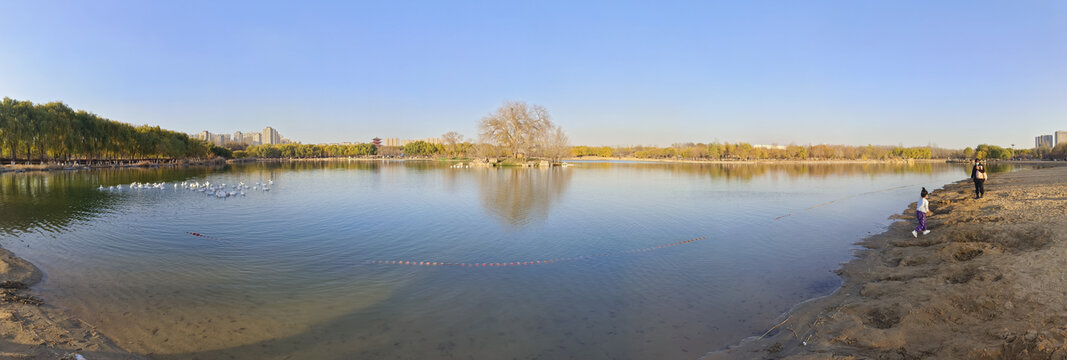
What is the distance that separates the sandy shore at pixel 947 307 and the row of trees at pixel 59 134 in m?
73.0

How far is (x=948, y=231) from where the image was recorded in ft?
37.9

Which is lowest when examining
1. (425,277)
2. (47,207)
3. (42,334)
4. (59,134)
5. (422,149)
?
(425,277)

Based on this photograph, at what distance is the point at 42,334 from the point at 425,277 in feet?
17.3

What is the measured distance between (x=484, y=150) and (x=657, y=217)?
2481 inches

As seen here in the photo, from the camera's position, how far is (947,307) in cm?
602

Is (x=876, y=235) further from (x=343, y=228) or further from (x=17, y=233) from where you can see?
(x=17, y=233)

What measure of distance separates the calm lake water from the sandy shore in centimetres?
67

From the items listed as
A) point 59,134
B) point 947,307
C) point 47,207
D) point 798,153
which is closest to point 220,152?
point 59,134

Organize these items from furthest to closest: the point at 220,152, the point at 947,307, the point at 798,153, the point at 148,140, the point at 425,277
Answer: the point at 798,153 → the point at 220,152 → the point at 148,140 → the point at 425,277 → the point at 947,307

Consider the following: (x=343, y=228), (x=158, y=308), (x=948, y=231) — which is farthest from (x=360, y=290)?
(x=948, y=231)

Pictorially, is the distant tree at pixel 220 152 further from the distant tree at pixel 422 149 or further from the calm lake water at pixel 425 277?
the calm lake water at pixel 425 277

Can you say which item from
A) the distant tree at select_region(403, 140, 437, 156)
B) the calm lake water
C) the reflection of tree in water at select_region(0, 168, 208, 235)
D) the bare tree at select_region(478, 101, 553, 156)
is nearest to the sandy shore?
the calm lake water

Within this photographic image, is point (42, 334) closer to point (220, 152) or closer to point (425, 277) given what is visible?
point (425, 277)

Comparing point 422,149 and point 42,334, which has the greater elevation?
point 422,149
